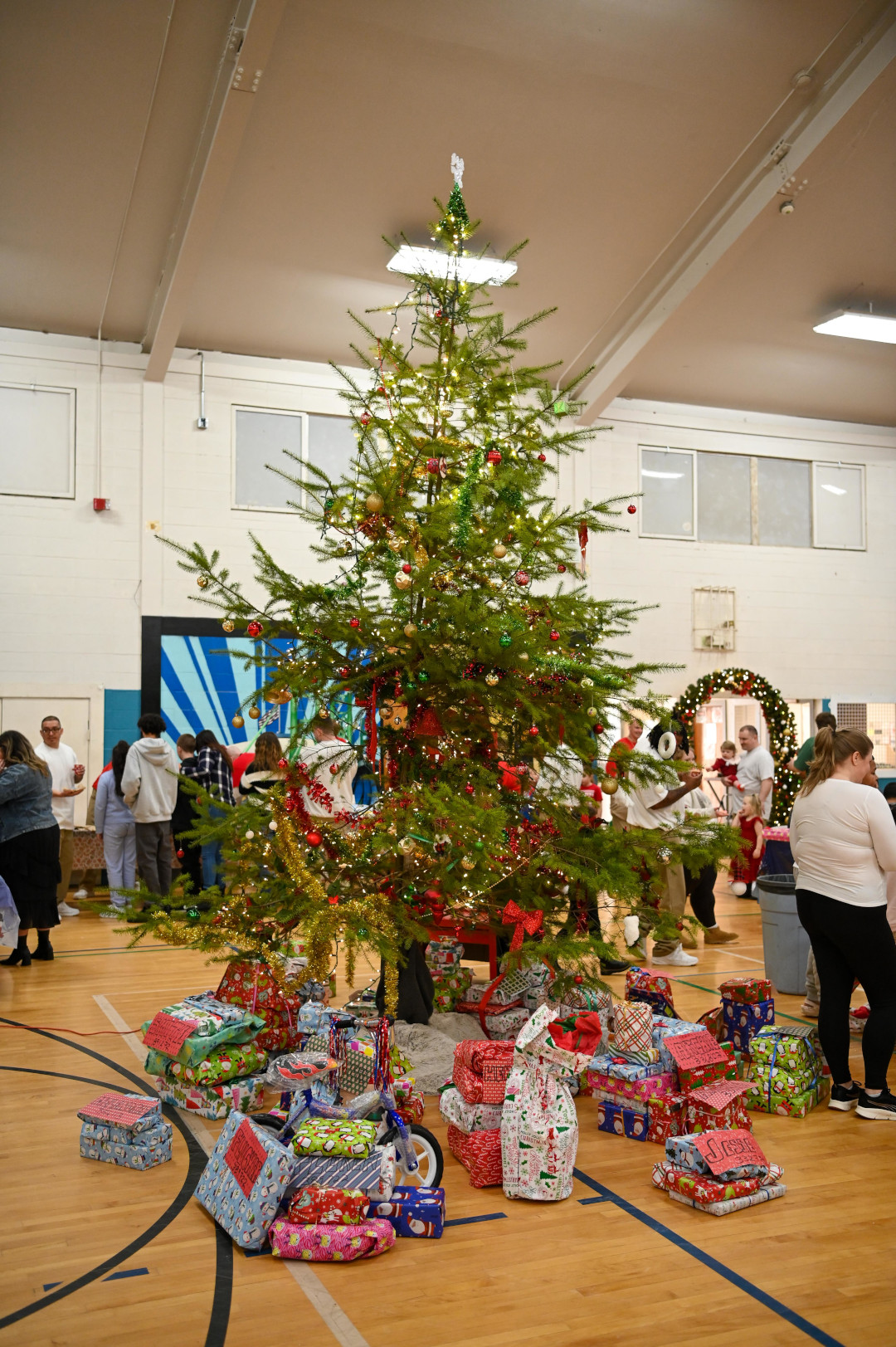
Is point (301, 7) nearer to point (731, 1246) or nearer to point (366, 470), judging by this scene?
point (366, 470)

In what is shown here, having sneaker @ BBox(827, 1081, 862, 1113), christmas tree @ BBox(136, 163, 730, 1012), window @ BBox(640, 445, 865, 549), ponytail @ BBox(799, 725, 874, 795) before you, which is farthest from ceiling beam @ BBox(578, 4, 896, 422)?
sneaker @ BBox(827, 1081, 862, 1113)

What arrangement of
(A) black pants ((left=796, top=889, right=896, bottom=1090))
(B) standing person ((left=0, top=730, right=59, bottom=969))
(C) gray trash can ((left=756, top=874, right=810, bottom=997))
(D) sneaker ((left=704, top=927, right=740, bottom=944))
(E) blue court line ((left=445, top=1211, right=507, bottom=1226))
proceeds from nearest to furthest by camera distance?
(E) blue court line ((left=445, top=1211, right=507, bottom=1226)), (A) black pants ((left=796, top=889, right=896, bottom=1090)), (C) gray trash can ((left=756, top=874, right=810, bottom=997)), (B) standing person ((left=0, top=730, right=59, bottom=969)), (D) sneaker ((left=704, top=927, right=740, bottom=944))

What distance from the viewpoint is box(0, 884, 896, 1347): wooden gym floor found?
2605mm

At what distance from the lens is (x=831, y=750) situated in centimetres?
428

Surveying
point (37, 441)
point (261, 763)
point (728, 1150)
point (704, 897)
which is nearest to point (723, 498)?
point (704, 897)

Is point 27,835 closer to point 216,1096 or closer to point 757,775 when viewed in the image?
point 216,1096

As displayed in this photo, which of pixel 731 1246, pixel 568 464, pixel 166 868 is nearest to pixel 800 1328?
pixel 731 1246

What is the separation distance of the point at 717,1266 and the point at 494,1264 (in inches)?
24.5

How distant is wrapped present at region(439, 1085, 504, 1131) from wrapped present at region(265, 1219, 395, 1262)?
0.62m

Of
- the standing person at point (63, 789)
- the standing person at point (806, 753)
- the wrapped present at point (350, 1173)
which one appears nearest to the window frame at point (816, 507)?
the standing person at point (806, 753)

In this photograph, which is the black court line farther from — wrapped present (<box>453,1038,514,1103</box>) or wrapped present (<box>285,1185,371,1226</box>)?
wrapped present (<box>453,1038,514,1103</box>)

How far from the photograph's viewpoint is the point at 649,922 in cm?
459

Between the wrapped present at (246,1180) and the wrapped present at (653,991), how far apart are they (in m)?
2.02

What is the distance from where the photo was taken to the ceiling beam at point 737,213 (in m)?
7.93
